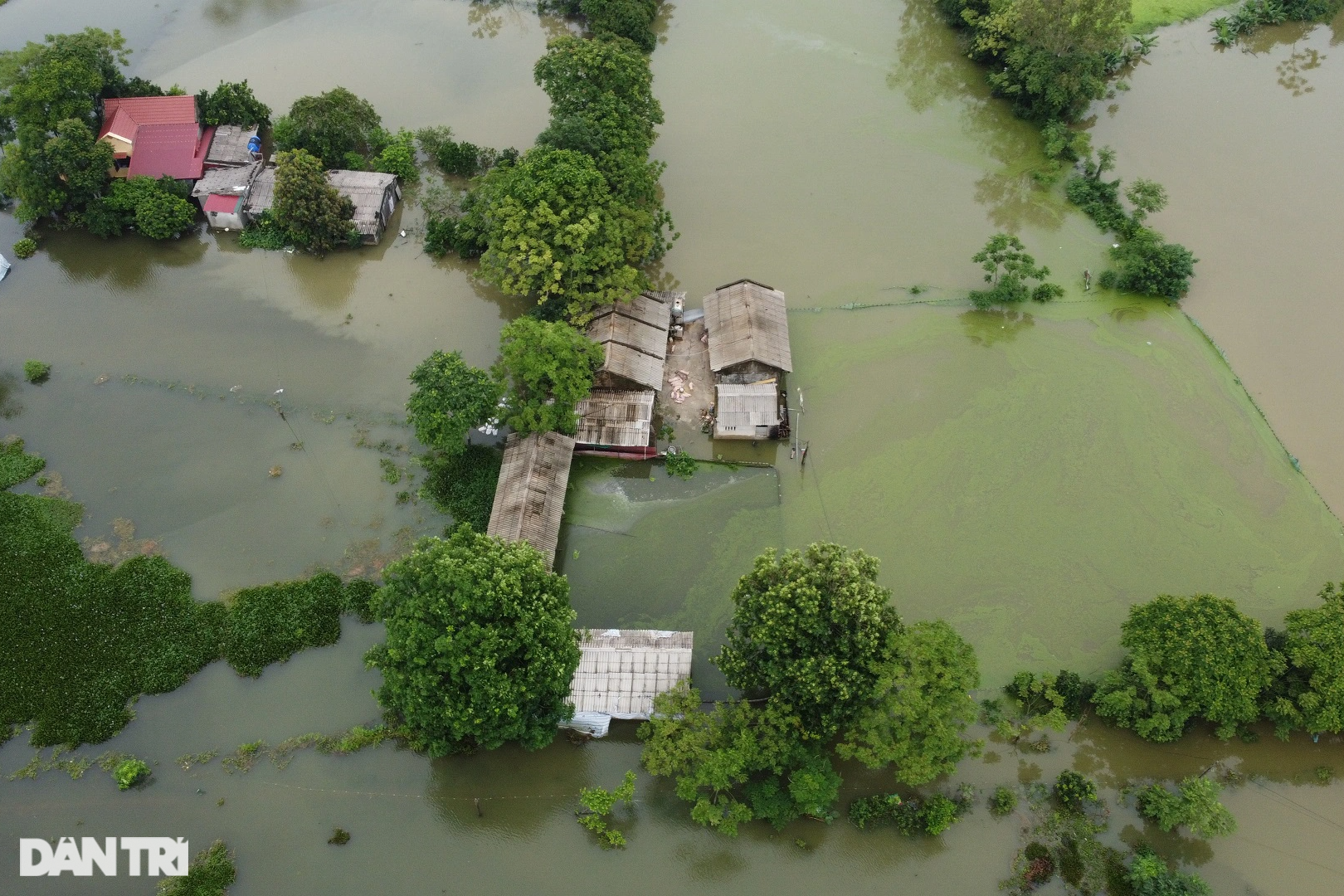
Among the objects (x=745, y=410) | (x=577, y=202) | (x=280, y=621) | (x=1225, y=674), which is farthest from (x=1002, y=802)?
(x=577, y=202)

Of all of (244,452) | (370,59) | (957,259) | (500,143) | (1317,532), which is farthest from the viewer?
(370,59)

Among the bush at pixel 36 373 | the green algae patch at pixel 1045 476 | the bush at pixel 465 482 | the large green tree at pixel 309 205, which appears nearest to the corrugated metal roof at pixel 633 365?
the bush at pixel 465 482

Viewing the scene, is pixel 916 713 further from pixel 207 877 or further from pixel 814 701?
pixel 207 877

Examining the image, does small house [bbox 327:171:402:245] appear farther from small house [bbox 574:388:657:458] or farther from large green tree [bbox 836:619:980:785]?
large green tree [bbox 836:619:980:785]

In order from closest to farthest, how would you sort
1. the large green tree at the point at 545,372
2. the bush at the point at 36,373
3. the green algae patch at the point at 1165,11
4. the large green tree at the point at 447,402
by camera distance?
the large green tree at the point at 447,402 → the large green tree at the point at 545,372 → the bush at the point at 36,373 → the green algae patch at the point at 1165,11

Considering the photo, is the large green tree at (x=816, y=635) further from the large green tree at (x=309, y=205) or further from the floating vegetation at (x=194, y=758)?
the large green tree at (x=309, y=205)

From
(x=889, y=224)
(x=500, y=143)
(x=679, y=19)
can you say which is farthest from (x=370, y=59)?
(x=889, y=224)

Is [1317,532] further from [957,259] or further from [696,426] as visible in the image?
[696,426]
